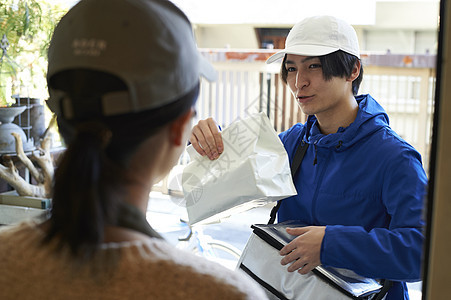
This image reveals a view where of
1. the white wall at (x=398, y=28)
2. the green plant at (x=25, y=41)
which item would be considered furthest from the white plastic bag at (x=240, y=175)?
the white wall at (x=398, y=28)

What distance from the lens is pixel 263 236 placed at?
4.18 ft

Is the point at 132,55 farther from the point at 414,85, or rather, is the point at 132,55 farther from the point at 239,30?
the point at 239,30

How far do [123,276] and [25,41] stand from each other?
233 cm

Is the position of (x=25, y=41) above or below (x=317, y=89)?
above

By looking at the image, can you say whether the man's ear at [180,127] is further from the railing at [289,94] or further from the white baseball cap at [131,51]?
the railing at [289,94]

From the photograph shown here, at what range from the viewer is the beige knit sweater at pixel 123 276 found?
543 millimetres

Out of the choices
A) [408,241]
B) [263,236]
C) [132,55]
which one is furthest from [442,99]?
[263,236]

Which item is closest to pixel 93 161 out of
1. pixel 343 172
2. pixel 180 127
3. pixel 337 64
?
pixel 180 127

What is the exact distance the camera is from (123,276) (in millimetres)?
543

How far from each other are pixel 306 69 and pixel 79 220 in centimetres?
99

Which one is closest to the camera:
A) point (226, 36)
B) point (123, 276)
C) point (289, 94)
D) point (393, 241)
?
point (123, 276)

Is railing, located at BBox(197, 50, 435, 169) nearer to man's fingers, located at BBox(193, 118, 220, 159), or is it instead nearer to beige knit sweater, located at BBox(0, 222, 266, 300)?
man's fingers, located at BBox(193, 118, 220, 159)

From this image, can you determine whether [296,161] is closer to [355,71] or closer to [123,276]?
[355,71]

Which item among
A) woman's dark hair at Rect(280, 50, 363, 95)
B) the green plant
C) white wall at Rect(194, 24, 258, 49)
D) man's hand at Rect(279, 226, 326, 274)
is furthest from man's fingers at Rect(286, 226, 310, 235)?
white wall at Rect(194, 24, 258, 49)
